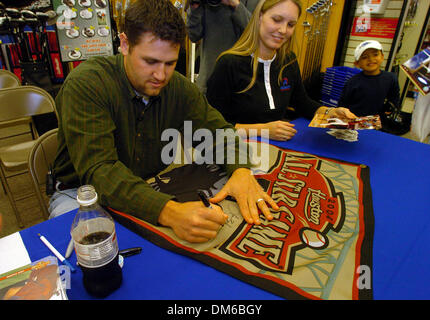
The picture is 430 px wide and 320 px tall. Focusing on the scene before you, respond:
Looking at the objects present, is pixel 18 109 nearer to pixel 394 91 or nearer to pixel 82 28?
pixel 82 28

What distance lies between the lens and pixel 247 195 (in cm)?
99

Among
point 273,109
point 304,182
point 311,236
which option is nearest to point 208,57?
point 273,109

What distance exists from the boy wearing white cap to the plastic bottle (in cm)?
292

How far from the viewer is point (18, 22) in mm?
2701

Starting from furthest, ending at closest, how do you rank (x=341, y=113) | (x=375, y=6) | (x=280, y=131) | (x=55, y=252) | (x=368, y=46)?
(x=375, y=6)
(x=368, y=46)
(x=341, y=113)
(x=280, y=131)
(x=55, y=252)

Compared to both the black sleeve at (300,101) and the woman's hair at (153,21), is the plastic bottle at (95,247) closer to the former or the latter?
the woman's hair at (153,21)

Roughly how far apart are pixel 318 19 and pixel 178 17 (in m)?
3.29

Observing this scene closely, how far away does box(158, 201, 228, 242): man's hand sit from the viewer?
0.79m

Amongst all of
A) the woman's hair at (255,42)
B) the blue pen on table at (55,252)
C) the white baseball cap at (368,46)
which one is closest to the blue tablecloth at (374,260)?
the blue pen on table at (55,252)

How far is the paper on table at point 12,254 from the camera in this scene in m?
0.70

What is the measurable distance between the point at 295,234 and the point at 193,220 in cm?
32

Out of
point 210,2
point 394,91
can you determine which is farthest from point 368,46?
point 210,2

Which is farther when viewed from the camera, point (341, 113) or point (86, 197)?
point (341, 113)
